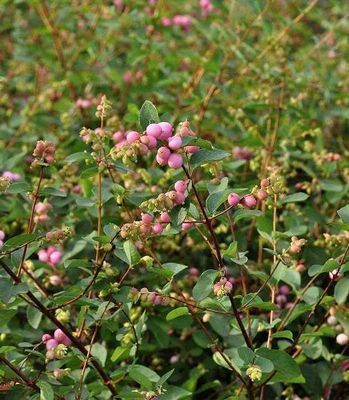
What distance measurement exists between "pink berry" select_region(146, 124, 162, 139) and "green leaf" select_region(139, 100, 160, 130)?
0.18ft

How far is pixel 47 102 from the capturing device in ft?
9.68

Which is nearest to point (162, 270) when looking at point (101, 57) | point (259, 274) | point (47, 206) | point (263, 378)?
point (259, 274)

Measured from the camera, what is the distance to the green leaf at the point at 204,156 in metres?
1.37

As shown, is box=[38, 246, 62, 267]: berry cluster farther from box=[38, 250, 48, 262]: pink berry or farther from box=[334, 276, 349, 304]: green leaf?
box=[334, 276, 349, 304]: green leaf

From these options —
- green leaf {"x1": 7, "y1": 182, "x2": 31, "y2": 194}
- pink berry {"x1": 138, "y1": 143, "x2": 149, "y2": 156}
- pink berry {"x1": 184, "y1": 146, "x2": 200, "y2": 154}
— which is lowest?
green leaf {"x1": 7, "y1": 182, "x2": 31, "y2": 194}

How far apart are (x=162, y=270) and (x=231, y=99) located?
58.2 inches

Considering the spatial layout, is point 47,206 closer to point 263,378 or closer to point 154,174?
point 154,174

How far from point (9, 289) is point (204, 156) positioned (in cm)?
45

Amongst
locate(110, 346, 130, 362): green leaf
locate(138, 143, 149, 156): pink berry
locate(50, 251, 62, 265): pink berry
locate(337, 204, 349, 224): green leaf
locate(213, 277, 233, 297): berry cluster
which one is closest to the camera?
locate(138, 143, 149, 156): pink berry

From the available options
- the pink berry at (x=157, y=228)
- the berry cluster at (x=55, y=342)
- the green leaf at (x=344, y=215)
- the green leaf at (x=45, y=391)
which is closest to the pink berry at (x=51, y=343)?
the berry cluster at (x=55, y=342)

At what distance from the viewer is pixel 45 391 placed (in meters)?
1.43

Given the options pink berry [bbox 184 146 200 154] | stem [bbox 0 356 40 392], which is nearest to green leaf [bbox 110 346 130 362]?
stem [bbox 0 356 40 392]

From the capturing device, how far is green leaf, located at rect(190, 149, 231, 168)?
137 cm

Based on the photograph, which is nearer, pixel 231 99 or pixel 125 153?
pixel 125 153
